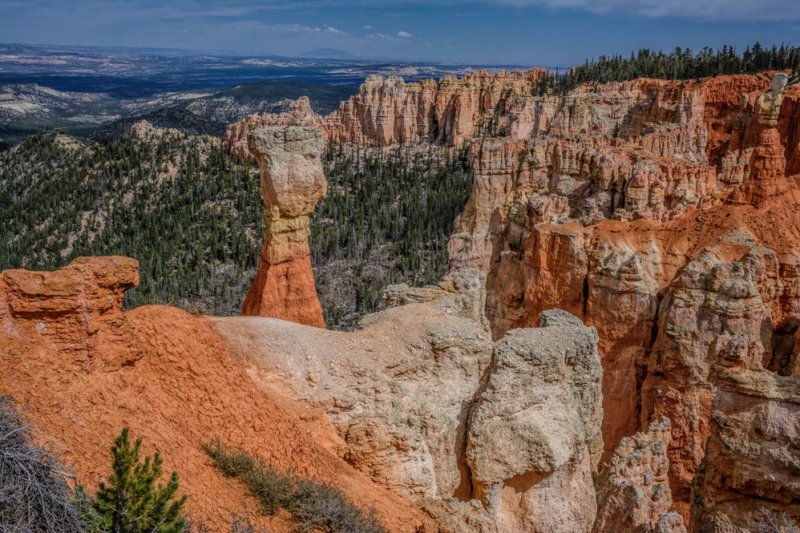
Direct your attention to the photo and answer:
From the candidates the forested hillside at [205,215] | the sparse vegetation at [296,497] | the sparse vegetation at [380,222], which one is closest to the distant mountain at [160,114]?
the forested hillside at [205,215]

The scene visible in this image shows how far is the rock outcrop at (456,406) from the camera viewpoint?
9.82 metres

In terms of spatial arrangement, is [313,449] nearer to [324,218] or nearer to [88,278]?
[88,278]

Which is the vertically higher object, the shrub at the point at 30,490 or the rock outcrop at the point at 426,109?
the rock outcrop at the point at 426,109

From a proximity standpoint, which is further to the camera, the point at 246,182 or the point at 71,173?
the point at 71,173

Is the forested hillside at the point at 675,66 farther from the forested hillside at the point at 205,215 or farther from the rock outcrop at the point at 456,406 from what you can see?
the rock outcrop at the point at 456,406

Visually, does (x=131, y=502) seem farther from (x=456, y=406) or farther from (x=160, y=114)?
(x=160, y=114)

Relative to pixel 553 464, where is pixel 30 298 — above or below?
above

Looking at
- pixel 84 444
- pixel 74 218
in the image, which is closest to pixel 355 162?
pixel 74 218

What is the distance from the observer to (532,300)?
2159cm

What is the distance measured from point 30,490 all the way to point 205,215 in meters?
60.6

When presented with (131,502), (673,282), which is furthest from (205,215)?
(131,502)

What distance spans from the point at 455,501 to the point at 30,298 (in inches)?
247

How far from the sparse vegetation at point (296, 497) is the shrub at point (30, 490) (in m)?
2.21

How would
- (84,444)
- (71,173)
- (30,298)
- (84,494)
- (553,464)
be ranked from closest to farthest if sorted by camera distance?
(84,494) → (84,444) → (30,298) → (553,464) → (71,173)
